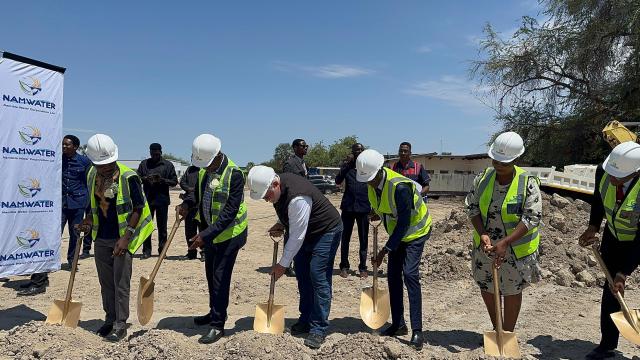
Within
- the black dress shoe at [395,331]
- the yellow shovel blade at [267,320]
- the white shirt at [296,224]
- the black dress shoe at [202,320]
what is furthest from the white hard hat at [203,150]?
the black dress shoe at [395,331]

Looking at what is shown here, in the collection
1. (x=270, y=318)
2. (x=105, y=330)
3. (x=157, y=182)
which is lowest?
(x=105, y=330)

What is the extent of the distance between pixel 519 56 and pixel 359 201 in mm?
16776

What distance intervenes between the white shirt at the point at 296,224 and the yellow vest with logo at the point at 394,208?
661 mm

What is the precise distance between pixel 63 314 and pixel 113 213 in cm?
98

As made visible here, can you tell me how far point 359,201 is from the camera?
6.66 metres

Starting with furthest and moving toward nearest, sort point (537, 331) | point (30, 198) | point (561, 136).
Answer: point (561, 136) → point (30, 198) → point (537, 331)

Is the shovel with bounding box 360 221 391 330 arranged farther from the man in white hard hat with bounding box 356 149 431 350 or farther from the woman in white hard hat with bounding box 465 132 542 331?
the woman in white hard hat with bounding box 465 132 542 331

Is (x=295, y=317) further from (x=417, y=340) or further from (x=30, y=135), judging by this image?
(x=30, y=135)

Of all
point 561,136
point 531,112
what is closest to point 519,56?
point 531,112

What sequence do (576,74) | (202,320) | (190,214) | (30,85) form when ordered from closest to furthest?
1. (202,320)
2. (30,85)
3. (190,214)
4. (576,74)

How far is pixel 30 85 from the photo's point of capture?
191 inches

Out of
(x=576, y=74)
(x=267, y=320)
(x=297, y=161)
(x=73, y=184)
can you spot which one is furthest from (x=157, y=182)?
(x=576, y=74)

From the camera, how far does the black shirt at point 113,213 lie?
415 centimetres

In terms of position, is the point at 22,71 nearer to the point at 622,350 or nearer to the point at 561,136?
the point at 622,350
